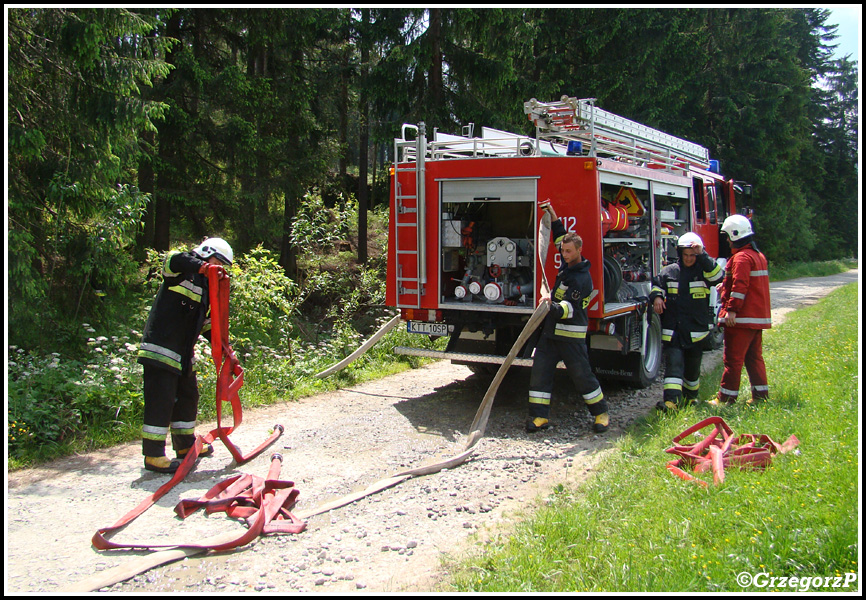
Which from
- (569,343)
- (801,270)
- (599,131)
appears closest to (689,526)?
(569,343)

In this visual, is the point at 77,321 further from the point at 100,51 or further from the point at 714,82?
the point at 714,82

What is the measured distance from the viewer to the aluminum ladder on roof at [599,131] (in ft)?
23.2

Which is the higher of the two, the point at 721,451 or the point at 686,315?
the point at 686,315

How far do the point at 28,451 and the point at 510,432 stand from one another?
4.19 m

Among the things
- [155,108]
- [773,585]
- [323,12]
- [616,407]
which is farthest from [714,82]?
[773,585]

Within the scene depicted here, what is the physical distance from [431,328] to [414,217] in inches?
50.3

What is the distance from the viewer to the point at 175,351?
16.7 feet

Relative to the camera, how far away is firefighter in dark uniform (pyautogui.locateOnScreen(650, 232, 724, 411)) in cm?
668

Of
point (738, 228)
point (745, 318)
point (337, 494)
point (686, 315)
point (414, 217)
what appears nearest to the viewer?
point (337, 494)

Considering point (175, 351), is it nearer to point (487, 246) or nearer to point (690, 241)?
point (487, 246)

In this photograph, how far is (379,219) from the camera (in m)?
19.8

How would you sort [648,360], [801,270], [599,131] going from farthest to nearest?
[801,270] < [648,360] < [599,131]

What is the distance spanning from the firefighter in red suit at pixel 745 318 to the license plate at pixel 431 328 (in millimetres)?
2907

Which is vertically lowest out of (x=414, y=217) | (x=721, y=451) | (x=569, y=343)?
(x=721, y=451)
